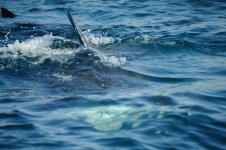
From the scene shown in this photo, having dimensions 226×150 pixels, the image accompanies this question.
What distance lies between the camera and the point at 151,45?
10922mm

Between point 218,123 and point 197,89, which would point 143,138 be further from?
point 197,89

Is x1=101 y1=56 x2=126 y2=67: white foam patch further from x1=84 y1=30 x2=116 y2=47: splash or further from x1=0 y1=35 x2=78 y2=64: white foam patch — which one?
x1=84 y1=30 x2=116 y2=47: splash

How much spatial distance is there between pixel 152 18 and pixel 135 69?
5596 millimetres

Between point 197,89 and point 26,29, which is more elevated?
point 26,29

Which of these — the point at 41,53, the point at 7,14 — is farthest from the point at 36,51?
the point at 7,14

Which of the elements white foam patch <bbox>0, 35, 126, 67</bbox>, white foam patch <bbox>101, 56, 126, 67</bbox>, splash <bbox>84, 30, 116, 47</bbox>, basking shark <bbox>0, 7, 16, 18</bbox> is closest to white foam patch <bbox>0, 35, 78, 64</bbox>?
white foam patch <bbox>0, 35, 126, 67</bbox>

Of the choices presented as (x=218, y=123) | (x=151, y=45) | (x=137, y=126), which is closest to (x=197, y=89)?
(x=218, y=123)

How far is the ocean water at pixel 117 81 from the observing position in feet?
17.8

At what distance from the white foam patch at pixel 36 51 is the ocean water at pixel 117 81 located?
0.02m

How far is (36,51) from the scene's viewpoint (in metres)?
10.1

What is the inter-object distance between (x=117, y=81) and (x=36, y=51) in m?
2.91

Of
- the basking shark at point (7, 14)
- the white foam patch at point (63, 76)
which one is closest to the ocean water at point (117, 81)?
the white foam patch at point (63, 76)

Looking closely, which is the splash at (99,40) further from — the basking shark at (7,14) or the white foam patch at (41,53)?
the basking shark at (7,14)

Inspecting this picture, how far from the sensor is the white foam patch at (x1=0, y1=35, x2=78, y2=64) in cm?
955
